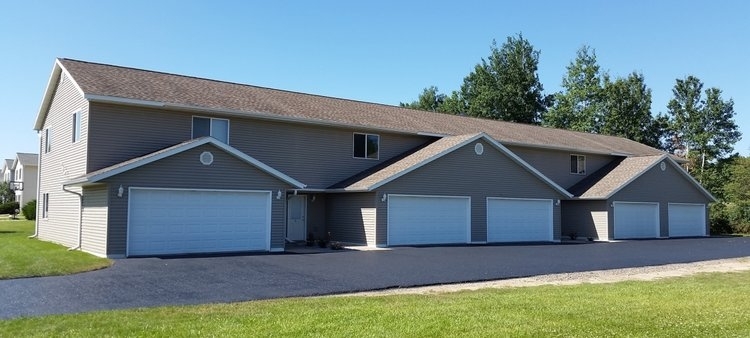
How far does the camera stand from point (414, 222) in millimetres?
24594

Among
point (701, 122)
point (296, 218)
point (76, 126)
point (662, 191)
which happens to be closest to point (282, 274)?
point (296, 218)

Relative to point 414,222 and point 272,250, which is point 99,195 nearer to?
point 272,250

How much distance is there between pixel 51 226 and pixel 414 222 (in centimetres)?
1401

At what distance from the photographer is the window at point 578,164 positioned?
34.2 meters

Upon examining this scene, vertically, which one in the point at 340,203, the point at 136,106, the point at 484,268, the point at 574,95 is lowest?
the point at 484,268

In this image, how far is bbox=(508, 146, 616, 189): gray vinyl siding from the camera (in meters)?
32.0

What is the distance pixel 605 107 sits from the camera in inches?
2206

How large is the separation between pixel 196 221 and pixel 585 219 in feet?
68.2

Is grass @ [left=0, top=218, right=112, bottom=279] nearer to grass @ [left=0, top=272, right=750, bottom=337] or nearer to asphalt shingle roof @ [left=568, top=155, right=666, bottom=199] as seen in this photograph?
grass @ [left=0, top=272, right=750, bottom=337]

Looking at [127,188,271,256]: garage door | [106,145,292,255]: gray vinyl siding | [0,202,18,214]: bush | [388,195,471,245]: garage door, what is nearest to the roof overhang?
[106,145,292,255]: gray vinyl siding

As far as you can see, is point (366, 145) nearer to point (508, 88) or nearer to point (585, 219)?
point (585, 219)

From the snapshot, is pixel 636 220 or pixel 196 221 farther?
pixel 636 220

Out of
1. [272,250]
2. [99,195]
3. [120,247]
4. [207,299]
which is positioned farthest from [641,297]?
[99,195]

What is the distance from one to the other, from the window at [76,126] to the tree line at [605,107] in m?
41.1
